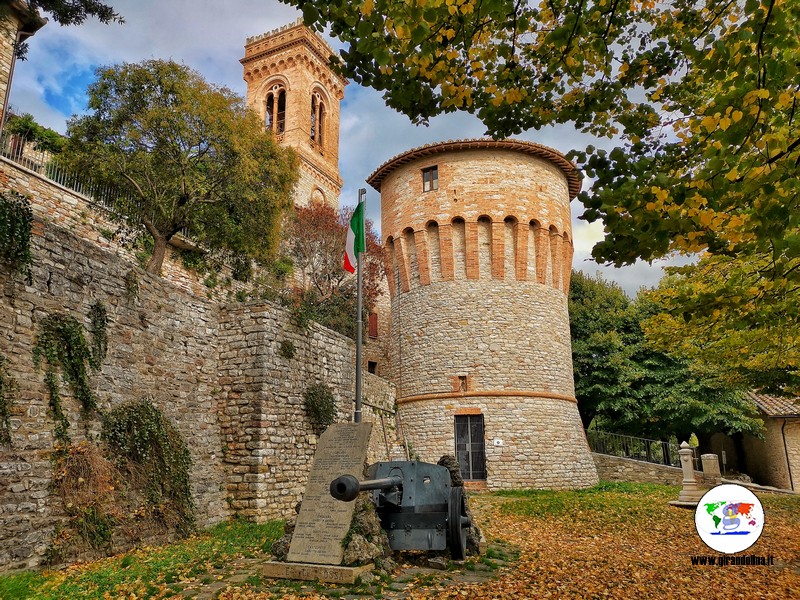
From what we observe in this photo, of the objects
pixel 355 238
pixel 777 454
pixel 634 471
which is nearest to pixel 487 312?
pixel 355 238

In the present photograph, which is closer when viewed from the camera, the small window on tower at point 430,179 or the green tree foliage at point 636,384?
the small window on tower at point 430,179

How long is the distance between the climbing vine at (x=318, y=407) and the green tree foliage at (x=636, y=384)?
13.2 meters

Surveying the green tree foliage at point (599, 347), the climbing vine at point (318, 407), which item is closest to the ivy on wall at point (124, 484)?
the climbing vine at point (318, 407)

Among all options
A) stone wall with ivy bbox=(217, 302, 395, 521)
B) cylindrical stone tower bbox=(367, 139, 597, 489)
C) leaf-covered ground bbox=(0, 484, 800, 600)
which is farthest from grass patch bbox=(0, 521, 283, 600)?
cylindrical stone tower bbox=(367, 139, 597, 489)

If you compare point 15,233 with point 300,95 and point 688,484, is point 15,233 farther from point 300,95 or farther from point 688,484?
point 300,95

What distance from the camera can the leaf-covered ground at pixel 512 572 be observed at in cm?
564

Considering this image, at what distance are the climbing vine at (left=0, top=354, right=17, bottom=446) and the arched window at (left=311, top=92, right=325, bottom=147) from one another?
3151 centimetres

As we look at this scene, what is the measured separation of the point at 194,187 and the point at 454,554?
9.68 metres

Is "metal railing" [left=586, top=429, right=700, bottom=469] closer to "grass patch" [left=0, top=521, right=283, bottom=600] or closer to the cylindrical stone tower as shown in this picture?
the cylindrical stone tower

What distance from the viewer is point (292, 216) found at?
22719mm

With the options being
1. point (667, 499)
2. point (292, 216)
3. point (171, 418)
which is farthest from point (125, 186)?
point (667, 499)

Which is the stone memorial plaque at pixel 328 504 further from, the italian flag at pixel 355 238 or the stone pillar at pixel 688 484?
the stone pillar at pixel 688 484

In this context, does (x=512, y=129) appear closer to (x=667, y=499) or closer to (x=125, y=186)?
(x=125, y=186)

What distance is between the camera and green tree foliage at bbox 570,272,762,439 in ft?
65.7
